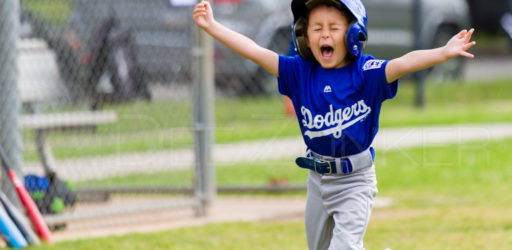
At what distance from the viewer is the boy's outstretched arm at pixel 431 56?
136 inches

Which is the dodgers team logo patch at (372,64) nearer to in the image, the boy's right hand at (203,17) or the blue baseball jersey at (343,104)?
the blue baseball jersey at (343,104)

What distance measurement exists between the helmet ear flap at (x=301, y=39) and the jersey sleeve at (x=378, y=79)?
29cm

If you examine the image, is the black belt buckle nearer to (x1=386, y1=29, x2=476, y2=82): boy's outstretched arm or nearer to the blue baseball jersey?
the blue baseball jersey

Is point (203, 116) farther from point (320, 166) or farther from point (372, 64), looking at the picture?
point (372, 64)

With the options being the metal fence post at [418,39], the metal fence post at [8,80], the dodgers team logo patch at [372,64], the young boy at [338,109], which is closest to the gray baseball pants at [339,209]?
the young boy at [338,109]

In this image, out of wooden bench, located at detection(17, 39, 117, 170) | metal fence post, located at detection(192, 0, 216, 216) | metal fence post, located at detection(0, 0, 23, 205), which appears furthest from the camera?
metal fence post, located at detection(192, 0, 216, 216)

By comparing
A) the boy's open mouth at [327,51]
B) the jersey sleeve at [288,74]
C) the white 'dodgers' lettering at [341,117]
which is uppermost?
the boy's open mouth at [327,51]

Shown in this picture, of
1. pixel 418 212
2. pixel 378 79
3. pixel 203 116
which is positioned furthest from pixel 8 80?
pixel 418 212

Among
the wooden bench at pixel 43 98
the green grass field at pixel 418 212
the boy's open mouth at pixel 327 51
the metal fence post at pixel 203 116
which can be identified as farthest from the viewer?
the metal fence post at pixel 203 116

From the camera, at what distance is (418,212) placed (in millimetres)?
6449

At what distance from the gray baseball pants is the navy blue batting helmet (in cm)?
58

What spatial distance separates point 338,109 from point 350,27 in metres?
0.38

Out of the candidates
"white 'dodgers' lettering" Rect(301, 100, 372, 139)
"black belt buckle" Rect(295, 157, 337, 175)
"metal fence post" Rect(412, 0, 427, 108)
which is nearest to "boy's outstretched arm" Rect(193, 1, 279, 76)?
"white 'dodgers' lettering" Rect(301, 100, 372, 139)

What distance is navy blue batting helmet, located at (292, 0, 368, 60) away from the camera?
3746mm
